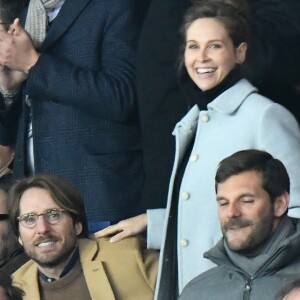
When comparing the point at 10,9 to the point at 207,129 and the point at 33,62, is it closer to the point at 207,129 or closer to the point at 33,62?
the point at 33,62

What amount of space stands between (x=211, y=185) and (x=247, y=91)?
14.6 inches

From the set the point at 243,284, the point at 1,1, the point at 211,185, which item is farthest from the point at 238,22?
the point at 1,1

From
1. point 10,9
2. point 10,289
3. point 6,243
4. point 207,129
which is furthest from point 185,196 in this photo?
point 10,9

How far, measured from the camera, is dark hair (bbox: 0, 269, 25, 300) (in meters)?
5.42

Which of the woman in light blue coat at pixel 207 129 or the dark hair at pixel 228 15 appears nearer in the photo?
the woman in light blue coat at pixel 207 129

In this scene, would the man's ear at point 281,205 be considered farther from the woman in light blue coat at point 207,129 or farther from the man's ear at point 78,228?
the man's ear at point 78,228

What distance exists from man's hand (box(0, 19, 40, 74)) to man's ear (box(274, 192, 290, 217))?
1454 millimetres

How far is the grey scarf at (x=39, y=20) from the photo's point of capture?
6.36 metres

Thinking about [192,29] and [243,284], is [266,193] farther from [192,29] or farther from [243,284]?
[192,29]

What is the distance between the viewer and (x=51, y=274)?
19.5ft

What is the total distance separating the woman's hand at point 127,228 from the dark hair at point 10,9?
47.9 inches

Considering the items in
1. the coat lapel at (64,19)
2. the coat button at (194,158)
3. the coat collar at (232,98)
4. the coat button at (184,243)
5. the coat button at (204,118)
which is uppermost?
the coat lapel at (64,19)

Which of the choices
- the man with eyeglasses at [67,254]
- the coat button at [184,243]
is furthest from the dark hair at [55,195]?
the coat button at [184,243]

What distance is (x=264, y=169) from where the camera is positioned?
17.1ft
